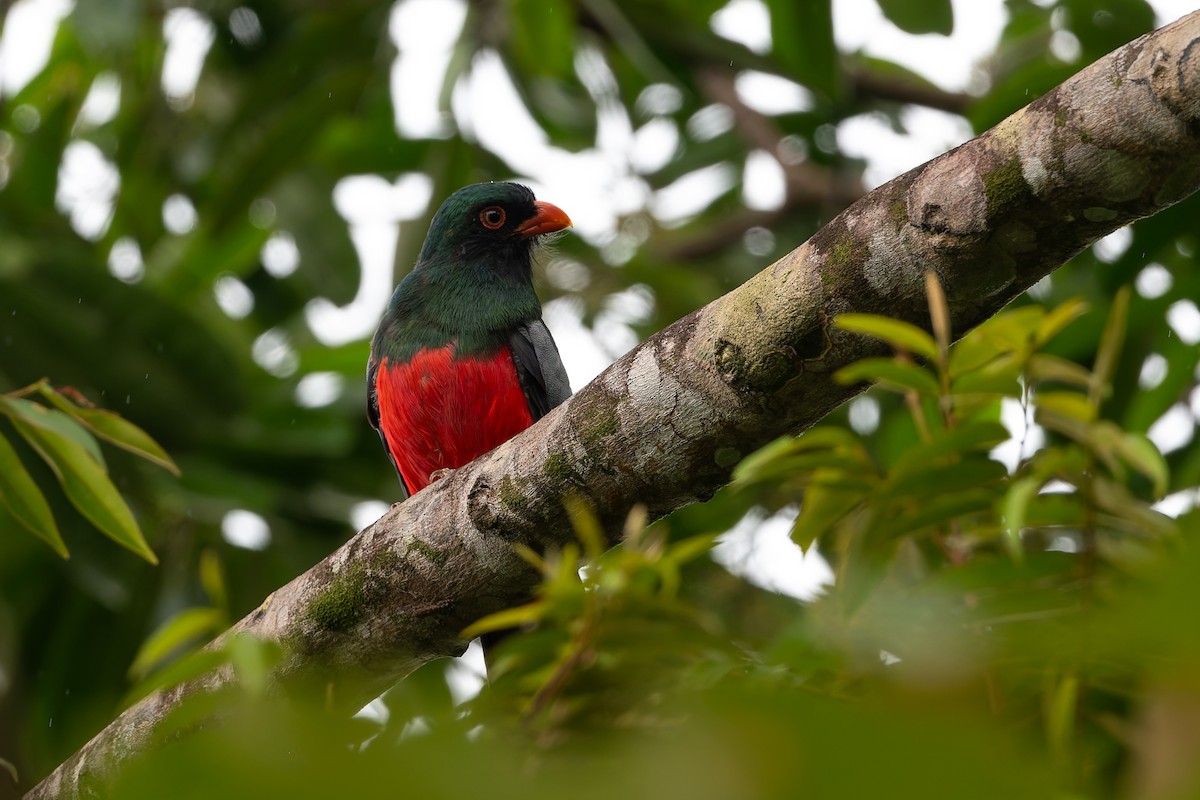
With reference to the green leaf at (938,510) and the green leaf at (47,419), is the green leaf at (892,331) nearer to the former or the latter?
the green leaf at (938,510)

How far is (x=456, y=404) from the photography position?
170 inches

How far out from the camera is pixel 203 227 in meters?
5.47

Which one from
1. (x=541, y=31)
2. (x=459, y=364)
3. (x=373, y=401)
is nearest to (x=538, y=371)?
(x=459, y=364)

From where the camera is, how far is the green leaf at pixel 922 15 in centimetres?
423

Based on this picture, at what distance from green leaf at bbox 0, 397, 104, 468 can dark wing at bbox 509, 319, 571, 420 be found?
2.00 m

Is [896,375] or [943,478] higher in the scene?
[896,375]

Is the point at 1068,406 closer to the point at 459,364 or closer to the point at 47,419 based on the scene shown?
the point at 47,419

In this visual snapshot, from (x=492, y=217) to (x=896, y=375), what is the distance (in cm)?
353

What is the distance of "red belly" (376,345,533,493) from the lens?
432cm

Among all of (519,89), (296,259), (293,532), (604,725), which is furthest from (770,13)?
(604,725)

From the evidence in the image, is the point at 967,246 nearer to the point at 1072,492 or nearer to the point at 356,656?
the point at 1072,492

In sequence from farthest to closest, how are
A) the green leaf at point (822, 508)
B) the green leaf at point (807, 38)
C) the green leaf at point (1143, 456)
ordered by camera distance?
the green leaf at point (807, 38), the green leaf at point (822, 508), the green leaf at point (1143, 456)

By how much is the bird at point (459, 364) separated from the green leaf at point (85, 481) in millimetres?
1495

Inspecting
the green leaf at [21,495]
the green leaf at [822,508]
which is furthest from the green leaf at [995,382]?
the green leaf at [21,495]
